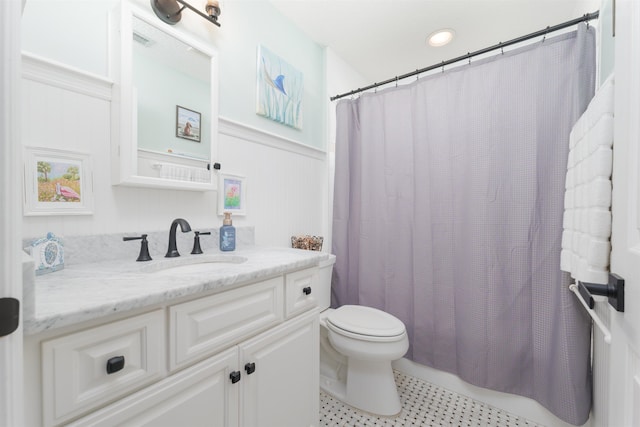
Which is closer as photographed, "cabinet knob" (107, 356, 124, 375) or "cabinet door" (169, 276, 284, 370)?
"cabinet knob" (107, 356, 124, 375)

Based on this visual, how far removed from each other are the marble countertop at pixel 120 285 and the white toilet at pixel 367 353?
0.58 m

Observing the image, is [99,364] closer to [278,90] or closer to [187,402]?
[187,402]

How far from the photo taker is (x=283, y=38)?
175 cm

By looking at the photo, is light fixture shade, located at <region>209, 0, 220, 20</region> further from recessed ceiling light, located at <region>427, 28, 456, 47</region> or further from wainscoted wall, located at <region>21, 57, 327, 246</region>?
recessed ceiling light, located at <region>427, 28, 456, 47</region>

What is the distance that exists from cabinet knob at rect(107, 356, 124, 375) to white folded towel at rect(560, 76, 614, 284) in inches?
53.8

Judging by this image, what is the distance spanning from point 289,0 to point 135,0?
89cm

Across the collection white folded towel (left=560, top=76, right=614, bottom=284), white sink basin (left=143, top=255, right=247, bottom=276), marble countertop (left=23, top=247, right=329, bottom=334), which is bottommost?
white sink basin (left=143, top=255, right=247, bottom=276)

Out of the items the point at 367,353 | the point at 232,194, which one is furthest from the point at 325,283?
the point at 232,194

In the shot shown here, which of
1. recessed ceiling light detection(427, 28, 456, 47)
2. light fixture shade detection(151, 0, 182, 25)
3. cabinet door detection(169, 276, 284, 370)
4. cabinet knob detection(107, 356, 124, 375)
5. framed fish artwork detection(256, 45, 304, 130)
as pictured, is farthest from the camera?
recessed ceiling light detection(427, 28, 456, 47)

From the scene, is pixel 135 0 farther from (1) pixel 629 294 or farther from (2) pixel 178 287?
(1) pixel 629 294

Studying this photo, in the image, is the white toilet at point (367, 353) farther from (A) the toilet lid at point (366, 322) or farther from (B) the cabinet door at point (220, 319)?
(B) the cabinet door at point (220, 319)

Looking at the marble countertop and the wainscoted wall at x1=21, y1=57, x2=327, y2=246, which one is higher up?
the wainscoted wall at x1=21, y1=57, x2=327, y2=246

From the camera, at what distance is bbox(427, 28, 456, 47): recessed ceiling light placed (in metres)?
1.84

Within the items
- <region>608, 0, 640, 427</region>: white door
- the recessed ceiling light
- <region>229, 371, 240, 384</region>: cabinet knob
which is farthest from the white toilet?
the recessed ceiling light
